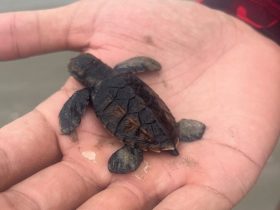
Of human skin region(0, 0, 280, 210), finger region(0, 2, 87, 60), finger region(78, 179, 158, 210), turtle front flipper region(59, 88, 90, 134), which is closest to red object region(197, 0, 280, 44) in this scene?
human skin region(0, 0, 280, 210)

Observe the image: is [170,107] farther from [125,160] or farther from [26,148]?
[26,148]

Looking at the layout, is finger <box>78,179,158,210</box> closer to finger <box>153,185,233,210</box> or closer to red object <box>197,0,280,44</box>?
finger <box>153,185,233,210</box>

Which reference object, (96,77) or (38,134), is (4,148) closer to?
(38,134)

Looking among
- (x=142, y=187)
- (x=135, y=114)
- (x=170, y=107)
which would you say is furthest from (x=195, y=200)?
(x=170, y=107)

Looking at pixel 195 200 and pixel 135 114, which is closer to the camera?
pixel 195 200

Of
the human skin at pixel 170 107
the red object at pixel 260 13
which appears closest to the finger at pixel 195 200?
the human skin at pixel 170 107

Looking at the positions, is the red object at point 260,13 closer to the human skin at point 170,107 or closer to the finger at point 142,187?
the human skin at point 170,107
